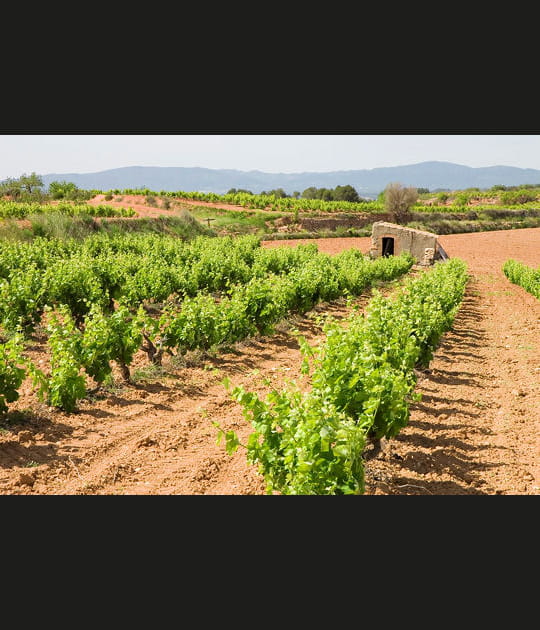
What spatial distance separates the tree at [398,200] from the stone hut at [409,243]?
29.8 metres

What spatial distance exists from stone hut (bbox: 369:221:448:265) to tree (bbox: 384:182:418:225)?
2982cm

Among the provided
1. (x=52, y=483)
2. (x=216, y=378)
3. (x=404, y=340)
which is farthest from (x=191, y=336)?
(x=52, y=483)

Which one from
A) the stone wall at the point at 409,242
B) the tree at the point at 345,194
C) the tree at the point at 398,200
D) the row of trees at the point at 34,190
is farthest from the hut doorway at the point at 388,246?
the tree at the point at 345,194

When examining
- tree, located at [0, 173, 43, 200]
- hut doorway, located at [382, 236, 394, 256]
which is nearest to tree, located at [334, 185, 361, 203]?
tree, located at [0, 173, 43, 200]

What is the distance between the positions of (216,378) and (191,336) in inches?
32.0

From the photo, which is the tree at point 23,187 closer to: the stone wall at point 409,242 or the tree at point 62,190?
the tree at point 62,190

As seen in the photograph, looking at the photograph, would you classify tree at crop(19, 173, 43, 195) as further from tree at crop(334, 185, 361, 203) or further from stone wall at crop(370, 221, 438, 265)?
tree at crop(334, 185, 361, 203)

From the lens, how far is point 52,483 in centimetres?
548

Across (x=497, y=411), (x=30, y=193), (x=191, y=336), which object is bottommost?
(x=497, y=411)

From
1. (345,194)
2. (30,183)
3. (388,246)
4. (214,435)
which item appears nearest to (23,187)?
(30,183)

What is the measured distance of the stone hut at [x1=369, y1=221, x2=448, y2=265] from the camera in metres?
27.7

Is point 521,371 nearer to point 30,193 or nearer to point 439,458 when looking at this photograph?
point 439,458

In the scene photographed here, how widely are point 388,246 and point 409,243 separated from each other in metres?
1.49

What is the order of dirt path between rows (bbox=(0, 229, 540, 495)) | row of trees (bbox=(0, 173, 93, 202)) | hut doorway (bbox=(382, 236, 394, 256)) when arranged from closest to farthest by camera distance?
dirt path between rows (bbox=(0, 229, 540, 495)) < hut doorway (bbox=(382, 236, 394, 256)) < row of trees (bbox=(0, 173, 93, 202))
